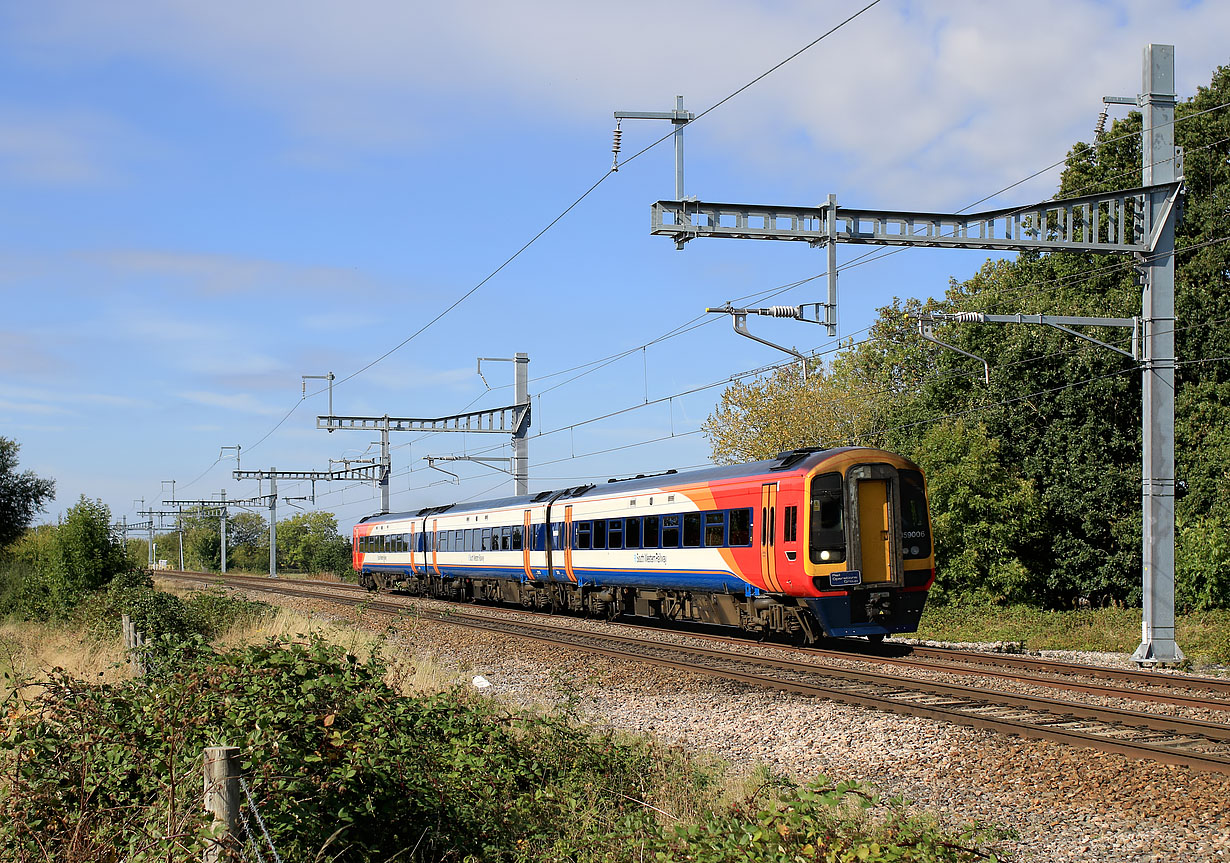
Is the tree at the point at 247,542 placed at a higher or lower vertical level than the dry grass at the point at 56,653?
lower

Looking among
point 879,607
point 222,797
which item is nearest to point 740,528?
point 879,607

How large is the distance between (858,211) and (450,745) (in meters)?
10.00

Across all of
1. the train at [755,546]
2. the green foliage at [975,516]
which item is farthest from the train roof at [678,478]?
the green foliage at [975,516]

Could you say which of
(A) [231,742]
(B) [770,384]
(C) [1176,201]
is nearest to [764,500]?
(C) [1176,201]

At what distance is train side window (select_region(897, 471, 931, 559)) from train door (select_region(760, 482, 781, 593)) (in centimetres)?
206

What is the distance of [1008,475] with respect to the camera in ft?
98.1

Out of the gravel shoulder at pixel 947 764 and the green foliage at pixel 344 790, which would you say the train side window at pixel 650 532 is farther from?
the green foliage at pixel 344 790

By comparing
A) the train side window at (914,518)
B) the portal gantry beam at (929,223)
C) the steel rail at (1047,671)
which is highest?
the portal gantry beam at (929,223)

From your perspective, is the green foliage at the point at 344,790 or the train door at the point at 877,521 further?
the train door at the point at 877,521

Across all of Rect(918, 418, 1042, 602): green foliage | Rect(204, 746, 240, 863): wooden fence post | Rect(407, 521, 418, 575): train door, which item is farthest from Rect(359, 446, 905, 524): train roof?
Rect(204, 746, 240, 863): wooden fence post

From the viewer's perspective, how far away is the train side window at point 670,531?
20453 millimetres

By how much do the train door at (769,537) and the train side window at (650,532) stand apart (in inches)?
159

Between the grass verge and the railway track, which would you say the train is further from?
the grass verge

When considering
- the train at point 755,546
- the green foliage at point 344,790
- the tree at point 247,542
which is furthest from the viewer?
the tree at point 247,542
